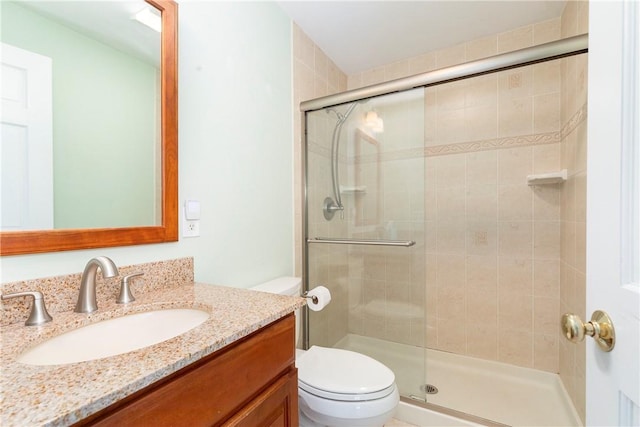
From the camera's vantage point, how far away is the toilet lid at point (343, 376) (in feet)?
3.76

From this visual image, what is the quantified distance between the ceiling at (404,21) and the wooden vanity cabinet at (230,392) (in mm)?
1812

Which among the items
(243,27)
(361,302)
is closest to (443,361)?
(361,302)

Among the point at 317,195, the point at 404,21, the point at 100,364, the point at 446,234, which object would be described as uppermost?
the point at 404,21

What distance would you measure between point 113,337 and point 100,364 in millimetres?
341

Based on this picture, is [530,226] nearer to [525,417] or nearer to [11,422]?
[525,417]

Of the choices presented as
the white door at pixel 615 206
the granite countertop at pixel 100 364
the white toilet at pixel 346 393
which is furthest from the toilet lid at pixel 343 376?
the white door at pixel 615 206

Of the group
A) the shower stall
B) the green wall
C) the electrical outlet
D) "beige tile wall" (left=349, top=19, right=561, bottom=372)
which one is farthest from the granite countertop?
"beige tile wall" (left=349, top=19, right=561, bottom=372)

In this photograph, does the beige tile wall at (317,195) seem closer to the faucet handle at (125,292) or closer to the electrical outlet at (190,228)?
the electrical outlet at (190,228)

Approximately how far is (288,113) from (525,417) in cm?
226

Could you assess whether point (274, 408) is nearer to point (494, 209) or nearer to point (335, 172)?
point (335, 172)

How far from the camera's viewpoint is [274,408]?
0.83 metres

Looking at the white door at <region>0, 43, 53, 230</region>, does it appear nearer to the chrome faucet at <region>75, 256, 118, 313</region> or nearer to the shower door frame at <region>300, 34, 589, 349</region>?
the chrome faucet at <region>75, 256, 118, 313</region>

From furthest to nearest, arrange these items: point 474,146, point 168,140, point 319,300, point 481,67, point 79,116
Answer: point 474,146 < point 319,300 < point 481,67 < point 168,140 < point 79,116

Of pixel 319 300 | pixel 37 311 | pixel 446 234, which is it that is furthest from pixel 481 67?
pixel 37 311
